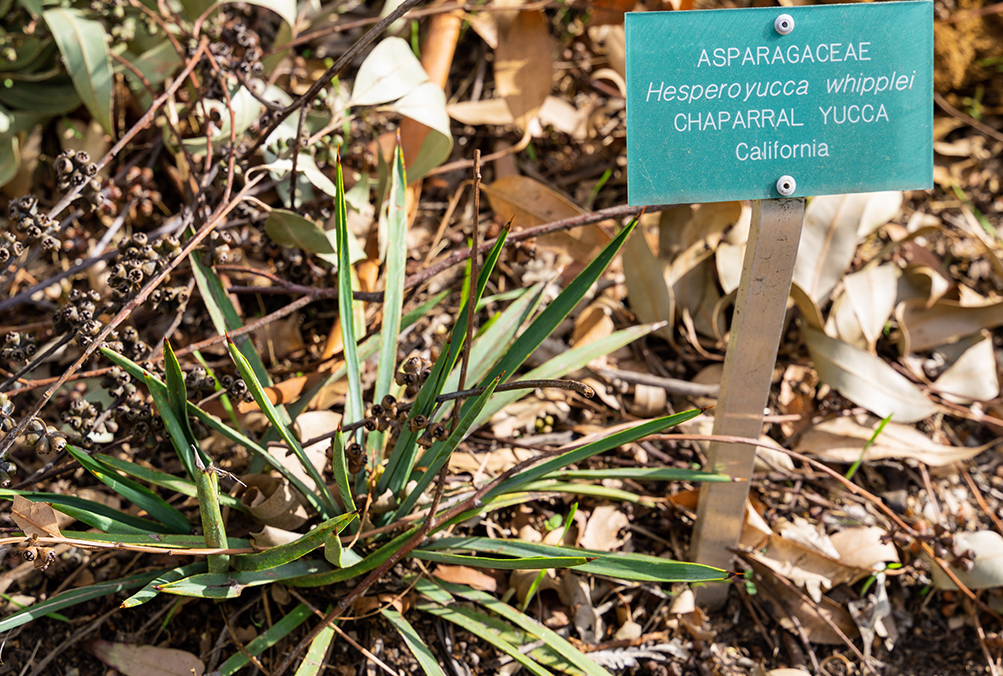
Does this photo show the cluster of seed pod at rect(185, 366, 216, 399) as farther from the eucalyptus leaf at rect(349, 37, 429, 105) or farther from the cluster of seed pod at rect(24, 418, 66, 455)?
the eucalyptus leaf at rect(349, 37, 429, 105)

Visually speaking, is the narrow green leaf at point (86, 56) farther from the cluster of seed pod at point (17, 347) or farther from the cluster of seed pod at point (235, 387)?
the cluster of seed pod at point (235, 387)

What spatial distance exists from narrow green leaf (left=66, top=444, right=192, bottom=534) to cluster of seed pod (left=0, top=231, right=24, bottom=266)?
31 cm

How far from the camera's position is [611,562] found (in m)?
1.16

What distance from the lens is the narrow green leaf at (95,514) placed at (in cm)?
103

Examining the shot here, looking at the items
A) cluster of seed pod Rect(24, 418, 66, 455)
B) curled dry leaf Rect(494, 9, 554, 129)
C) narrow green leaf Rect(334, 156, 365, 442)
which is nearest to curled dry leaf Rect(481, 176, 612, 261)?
curled dry leaf Rect(494, 9, 554, 129)

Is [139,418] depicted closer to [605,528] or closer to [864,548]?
[605,528]

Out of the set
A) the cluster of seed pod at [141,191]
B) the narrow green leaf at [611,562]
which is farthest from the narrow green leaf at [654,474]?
the cluster of seed pod at [141,191]

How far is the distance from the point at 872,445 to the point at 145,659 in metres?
1.44

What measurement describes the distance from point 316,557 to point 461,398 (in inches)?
16.4

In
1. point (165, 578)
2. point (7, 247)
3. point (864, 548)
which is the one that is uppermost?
point (7, 247)

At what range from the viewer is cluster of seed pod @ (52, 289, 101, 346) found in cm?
110

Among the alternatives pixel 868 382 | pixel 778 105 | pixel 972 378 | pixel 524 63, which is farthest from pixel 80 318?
pixel 972 378

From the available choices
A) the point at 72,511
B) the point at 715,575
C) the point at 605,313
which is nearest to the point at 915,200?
the point at 605,313

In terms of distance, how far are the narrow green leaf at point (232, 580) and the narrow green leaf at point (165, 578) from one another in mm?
19
